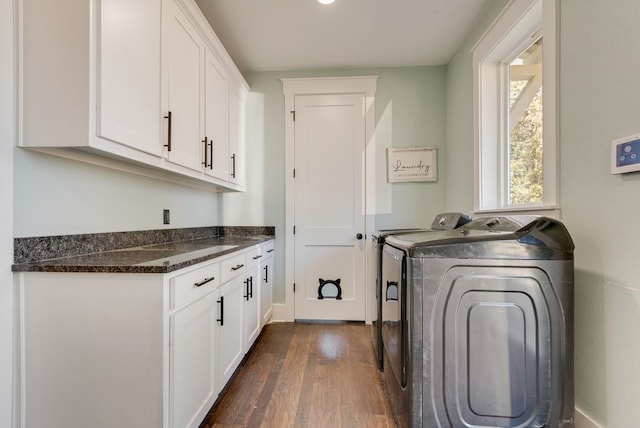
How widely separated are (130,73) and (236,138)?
4.88ft

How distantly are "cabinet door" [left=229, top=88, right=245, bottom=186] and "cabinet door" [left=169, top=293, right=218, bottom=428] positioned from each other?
4.76 feet

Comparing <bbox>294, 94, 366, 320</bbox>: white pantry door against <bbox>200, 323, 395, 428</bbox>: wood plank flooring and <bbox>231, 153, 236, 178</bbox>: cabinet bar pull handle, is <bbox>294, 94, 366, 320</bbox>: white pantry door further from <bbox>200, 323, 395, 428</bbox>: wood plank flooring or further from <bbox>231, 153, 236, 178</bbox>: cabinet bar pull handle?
<bbox>231, 153, 236, 178</bbox>: cabinet bar pull handle

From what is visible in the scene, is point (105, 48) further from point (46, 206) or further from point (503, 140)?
point (503, 140)

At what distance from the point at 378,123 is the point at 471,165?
102 centimetres

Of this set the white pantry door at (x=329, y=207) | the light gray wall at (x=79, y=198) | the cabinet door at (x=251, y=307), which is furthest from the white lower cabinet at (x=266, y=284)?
the light gray wall at (x=79, y=198)

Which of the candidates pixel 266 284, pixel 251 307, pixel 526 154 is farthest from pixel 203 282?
pixel 526 154

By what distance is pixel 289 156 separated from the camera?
10.2 feet

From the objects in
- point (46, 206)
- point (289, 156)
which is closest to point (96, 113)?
point (46, 206)

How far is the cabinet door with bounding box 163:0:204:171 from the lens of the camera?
1.66 metres

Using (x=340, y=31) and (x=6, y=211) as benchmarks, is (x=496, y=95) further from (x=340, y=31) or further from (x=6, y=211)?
(x=6, y=211)

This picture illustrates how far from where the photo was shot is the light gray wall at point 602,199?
1139mm

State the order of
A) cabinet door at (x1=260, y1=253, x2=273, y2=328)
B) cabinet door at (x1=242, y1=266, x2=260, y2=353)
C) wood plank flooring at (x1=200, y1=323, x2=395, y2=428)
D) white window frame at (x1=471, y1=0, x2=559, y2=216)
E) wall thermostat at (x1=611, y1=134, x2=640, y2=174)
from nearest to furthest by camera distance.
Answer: wall thermostat at (x1=611, y1=134, x2=640, y2=174) < wood plank flooring at (x1=200, y1=323, x2=395, y2=428) < white window frame at (x1=471, y1=0, x2=559, y2=216) < cabinet door at (x1=242, y1=266, x2=260, y2=353) < cabinet door at (x1=260, y1=253, x2=273, y2=328)

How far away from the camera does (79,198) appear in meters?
1.44

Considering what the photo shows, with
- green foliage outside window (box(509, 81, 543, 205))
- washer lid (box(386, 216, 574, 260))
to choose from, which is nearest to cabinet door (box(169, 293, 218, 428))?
washer lid (box(386, 216, 574, 260))
